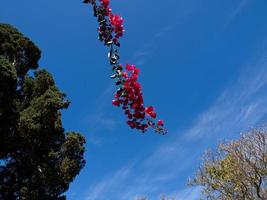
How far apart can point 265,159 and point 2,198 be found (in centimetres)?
1658

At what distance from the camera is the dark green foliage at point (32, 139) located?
814 inches

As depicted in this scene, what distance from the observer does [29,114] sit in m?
21.1

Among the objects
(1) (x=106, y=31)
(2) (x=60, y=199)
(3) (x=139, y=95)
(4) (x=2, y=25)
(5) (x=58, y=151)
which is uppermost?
(4) (x=2, y=25)

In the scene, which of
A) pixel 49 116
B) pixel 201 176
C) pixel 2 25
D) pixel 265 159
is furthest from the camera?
pixel 201 176

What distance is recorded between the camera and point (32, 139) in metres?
21.5

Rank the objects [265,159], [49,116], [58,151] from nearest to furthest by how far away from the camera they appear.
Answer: [49,116], [58,151], [265,159]

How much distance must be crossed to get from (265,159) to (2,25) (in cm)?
1838

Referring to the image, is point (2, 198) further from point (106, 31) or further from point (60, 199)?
point (106, 31)

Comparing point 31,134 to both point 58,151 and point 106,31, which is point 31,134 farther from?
point 106,31

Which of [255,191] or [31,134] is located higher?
[31,134]

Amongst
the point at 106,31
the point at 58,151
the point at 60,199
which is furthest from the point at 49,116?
the point at 106,31

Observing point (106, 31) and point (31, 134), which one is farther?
point (31, 134)

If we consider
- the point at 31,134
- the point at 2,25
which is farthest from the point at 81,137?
the point at 2,25

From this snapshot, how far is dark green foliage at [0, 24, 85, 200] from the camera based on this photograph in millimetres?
20672
